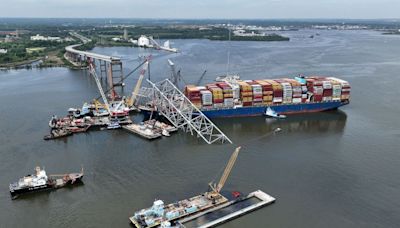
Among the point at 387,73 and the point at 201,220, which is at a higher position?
the point at 387,73

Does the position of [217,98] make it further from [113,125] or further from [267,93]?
[113,125]

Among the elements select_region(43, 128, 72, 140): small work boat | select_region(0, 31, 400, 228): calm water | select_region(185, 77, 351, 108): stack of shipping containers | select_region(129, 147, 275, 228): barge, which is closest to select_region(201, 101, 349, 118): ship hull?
Result: select_region(185, 77, 351, 108): stack of shipping containers

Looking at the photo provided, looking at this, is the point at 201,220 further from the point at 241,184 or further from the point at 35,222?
the point at 35,222

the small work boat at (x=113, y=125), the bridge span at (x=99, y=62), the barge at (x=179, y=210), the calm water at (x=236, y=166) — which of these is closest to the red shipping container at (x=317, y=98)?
the calm water at (x=236, y=166)

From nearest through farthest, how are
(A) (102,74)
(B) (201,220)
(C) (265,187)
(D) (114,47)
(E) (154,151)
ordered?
1. (B) (201,220)
2. (C) (265,187)
3. (E) (154,151)
4. (A) (102,74)
5. (D) (114,47)

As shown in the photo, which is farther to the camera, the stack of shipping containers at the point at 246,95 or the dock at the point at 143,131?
the stack of shipping containers at the point at 246,95

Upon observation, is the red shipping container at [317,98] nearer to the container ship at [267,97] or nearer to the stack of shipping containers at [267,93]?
the container ship at [267,97]

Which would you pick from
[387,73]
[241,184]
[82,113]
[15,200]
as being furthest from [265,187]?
[387,73]
